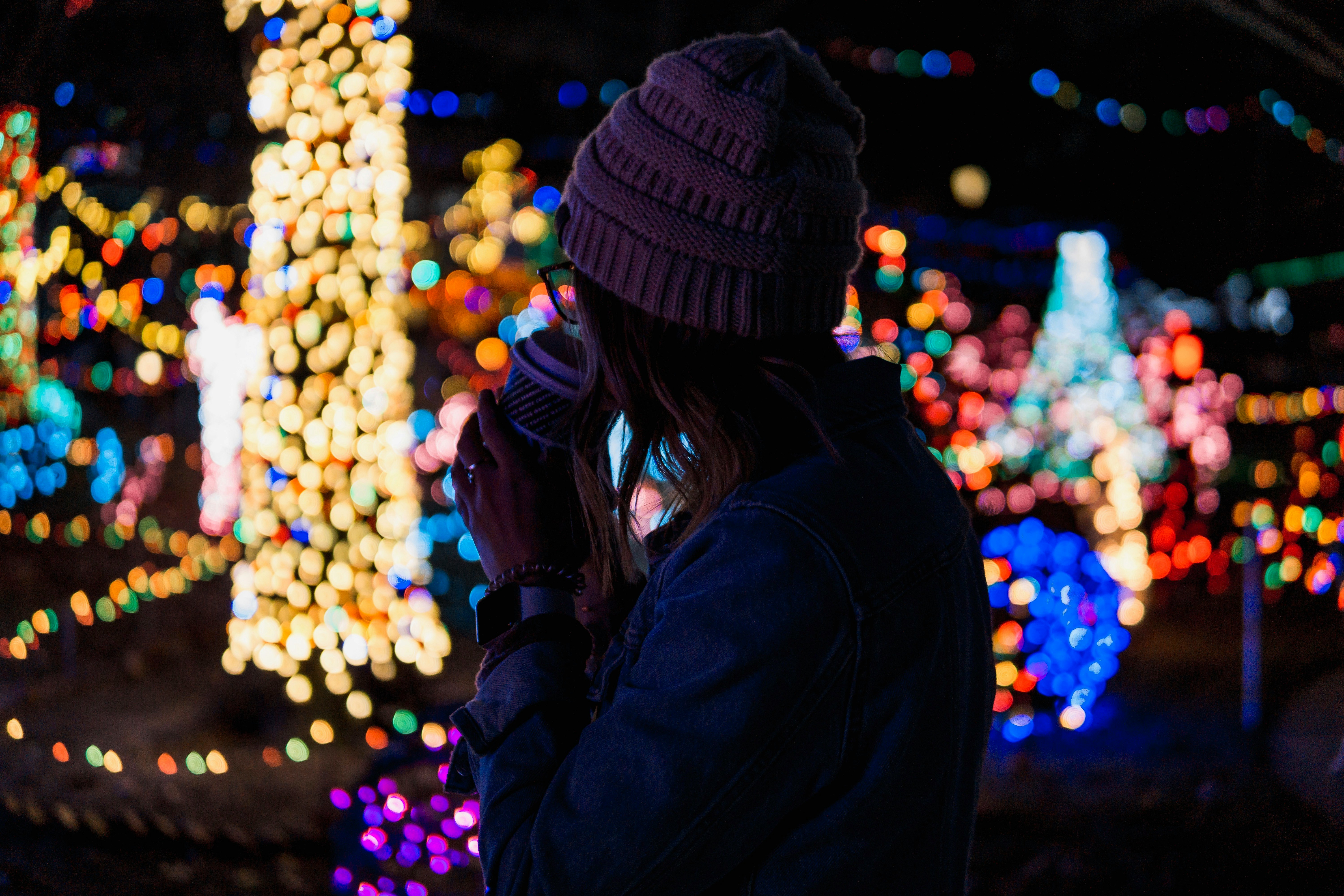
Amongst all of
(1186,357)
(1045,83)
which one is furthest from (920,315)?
(1045,83)

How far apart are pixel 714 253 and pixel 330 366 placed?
8.41 ft

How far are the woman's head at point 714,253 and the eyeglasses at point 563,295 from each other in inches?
1.1

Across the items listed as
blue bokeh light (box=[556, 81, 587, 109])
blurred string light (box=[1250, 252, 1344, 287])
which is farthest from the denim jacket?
blurred string light (box=[1250, 252, 1344, 287])

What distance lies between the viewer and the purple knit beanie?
92cm

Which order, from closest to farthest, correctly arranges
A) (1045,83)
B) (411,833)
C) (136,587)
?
(411,833) → (1045,83) → (136,587)

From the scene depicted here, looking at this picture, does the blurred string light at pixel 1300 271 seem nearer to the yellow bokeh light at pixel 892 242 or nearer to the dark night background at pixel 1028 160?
the dark night background at pixel 1028 160

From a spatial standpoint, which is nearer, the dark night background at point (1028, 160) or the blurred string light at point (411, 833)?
the blurred string light at point (411, 833)

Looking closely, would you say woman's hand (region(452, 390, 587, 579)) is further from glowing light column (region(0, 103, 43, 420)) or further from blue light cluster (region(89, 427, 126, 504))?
blue light cluster (region(89, 427, 126, 504))

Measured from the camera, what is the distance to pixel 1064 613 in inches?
195

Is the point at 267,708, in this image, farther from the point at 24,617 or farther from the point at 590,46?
the point at 590,46

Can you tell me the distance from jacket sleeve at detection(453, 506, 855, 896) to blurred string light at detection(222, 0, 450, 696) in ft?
8.19

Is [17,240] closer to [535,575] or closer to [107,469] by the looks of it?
[535,575]

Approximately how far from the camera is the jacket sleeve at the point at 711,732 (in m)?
0.81

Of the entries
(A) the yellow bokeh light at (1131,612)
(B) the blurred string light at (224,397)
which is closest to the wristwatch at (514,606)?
(B) the blurred string light at (224,397)
